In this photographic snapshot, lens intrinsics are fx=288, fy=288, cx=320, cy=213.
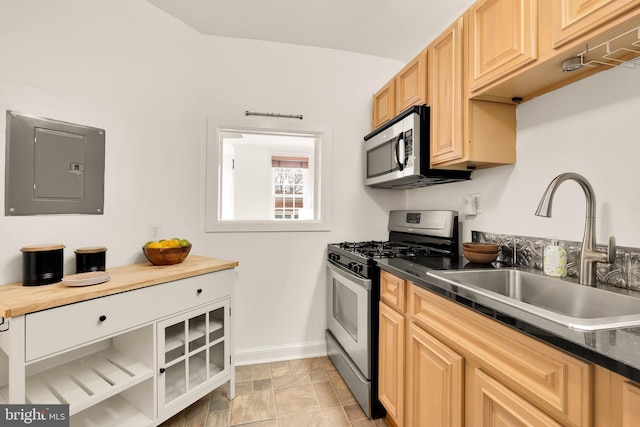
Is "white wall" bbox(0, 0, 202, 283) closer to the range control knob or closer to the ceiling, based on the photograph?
the ceiling

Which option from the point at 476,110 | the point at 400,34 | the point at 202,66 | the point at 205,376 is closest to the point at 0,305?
the point at 205,376

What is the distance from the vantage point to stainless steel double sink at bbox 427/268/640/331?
77 centimetres

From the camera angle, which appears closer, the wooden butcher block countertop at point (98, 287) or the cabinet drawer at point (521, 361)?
the cabinet drawer at point (521, 361)

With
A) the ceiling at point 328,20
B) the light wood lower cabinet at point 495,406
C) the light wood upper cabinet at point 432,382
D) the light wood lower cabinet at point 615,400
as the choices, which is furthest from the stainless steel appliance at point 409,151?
the light wood lower cabinet at point 615,400

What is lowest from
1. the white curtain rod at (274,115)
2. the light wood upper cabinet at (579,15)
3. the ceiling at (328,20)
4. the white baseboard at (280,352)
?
the white baseboard at (280,352)

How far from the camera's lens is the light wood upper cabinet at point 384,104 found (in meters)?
2.19

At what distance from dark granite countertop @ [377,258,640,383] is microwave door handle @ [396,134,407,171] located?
103 centimetres

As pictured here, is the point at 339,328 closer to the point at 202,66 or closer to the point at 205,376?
the point at 205,376

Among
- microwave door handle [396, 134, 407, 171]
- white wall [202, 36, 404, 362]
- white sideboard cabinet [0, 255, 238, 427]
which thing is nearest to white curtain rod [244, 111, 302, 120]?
white wall [202, 36, 404, 362]

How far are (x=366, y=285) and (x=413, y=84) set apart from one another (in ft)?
4.42

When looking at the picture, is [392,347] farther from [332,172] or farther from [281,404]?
[332,172]

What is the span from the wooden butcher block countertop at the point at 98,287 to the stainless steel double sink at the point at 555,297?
4.26ft

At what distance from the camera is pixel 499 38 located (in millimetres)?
1268

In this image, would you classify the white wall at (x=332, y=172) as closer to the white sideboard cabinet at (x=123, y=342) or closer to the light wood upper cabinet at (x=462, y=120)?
the white sideboard cabinet at (x=123, y=342)
